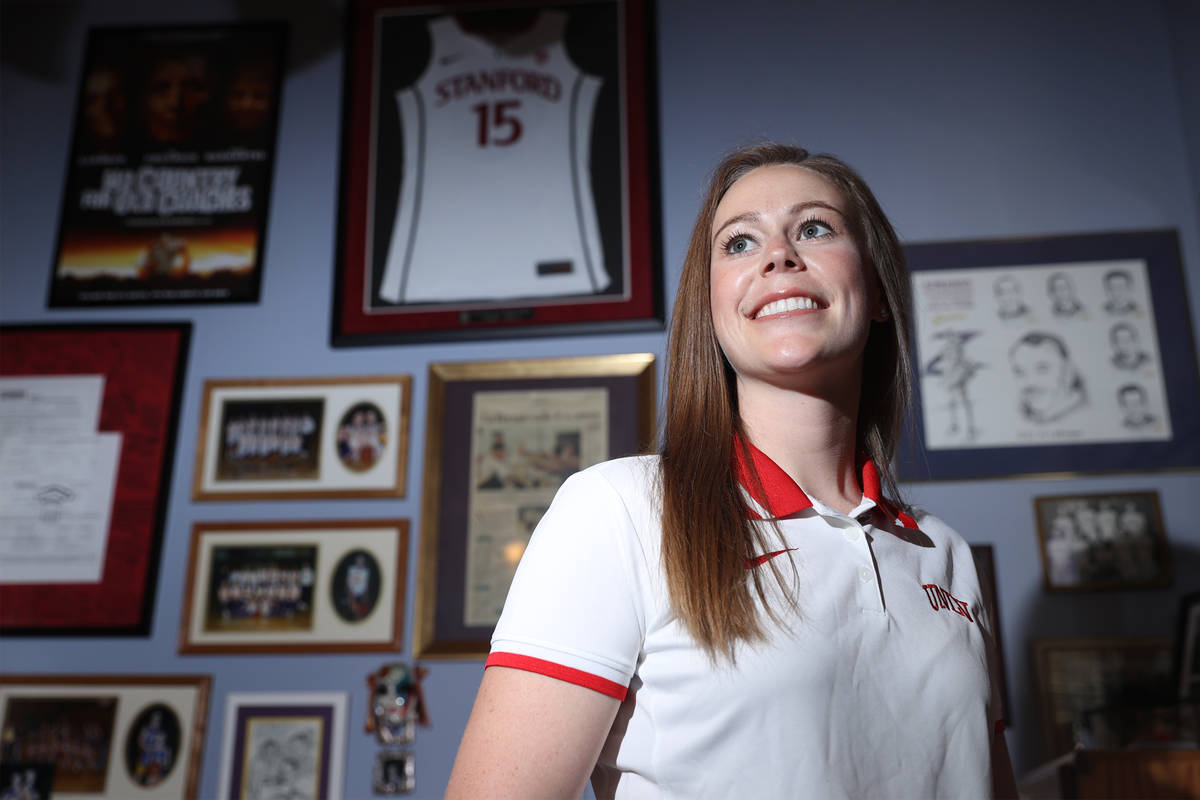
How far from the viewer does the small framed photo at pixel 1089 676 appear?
2.01m

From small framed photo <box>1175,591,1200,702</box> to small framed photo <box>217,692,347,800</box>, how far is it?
5.79 feet

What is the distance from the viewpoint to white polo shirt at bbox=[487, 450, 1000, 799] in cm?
81

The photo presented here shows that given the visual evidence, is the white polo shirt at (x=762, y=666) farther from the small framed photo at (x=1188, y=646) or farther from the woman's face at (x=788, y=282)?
the small framed photo at (x=1188, y=646)

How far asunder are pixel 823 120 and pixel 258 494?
171 cm

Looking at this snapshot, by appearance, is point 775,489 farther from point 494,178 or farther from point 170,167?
point 170,167

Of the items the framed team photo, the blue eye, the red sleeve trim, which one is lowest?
the red sleeve trim

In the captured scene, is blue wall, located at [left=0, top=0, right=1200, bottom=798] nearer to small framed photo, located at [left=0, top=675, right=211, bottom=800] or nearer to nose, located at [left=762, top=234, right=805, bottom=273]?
small framed photo, located at [left=0, top=675, right=211, bottom=800]

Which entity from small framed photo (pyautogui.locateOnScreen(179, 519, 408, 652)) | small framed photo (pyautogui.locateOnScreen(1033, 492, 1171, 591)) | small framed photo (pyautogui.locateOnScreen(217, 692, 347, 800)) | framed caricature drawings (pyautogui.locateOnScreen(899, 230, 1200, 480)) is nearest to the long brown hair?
framed caricature drawings (pyautogui.locateOnScreen(899, 230, 1200, 480))

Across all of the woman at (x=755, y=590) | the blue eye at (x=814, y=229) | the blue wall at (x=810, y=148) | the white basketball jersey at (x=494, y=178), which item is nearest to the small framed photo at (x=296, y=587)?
the blue wall at (x=810, y=148)

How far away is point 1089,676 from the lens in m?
2.03

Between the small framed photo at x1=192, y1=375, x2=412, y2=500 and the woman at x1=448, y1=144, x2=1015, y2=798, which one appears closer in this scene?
the woman at x1=448, y1=144, x2=1015, y2=798

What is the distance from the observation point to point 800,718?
82 cm

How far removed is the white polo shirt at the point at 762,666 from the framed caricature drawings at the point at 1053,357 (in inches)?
51.2

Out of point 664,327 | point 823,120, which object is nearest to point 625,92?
point 823,120
